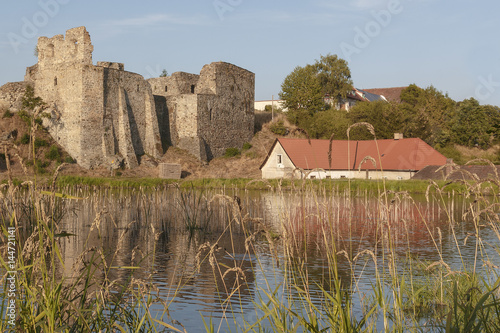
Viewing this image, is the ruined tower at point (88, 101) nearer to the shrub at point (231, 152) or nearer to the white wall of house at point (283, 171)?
the shrub at point (231, 152)

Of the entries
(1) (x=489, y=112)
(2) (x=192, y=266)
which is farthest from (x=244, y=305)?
(1) (x=489, y=112)

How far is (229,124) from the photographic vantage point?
54.8m

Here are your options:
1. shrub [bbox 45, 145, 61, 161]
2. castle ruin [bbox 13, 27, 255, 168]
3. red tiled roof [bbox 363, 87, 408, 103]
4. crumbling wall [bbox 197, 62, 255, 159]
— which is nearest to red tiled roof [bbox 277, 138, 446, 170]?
crumbling wall [bbox 197, 62, 255, 159]

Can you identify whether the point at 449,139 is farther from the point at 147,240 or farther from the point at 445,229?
the point at 147,240

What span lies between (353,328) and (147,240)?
11.8 metres

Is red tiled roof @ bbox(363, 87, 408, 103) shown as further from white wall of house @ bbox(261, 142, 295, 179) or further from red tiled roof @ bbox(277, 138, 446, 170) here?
white wall of house @ bbox(261, 142, 295, 179)

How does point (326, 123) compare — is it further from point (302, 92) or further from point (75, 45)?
point (75, 45)

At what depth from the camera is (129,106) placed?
47125 mm

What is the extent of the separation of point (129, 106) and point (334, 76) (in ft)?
103

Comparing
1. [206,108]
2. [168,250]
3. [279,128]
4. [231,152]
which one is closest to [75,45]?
[206,108]

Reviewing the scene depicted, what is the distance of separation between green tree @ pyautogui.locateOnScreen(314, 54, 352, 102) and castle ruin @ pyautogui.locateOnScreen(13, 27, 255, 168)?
15.6 meters

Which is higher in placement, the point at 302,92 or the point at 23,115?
the point at 302,92

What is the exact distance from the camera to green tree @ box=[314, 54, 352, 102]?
69625mm

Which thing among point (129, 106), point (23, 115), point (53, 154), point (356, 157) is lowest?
point (356, 157)
